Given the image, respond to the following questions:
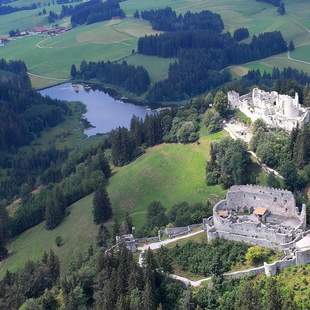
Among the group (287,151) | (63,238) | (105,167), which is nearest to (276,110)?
(287,151)

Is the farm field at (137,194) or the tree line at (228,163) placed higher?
the tree line at (228,163)

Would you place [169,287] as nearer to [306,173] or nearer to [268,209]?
[268,209]

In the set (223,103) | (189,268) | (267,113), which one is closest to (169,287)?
(189,268)

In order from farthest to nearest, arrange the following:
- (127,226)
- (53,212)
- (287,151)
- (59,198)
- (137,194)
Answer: (59,198)
(53,212)
(137,194)
(287,151)
(127,226)

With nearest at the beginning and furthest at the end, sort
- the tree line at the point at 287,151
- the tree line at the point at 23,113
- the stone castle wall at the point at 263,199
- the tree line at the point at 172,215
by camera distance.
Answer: the stone castle wall at the point at 263,199, the tree line at the point at 172,215, the tree line at the point at 287,151, the tree line at the point at 23,113

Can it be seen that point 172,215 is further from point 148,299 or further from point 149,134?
point 149,134

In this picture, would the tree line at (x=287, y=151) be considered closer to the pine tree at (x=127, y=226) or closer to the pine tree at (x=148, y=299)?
the pine tree at (x=127, y=226)

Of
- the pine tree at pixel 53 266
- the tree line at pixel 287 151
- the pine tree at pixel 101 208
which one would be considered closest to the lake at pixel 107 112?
the pine tree at pixel 101 208

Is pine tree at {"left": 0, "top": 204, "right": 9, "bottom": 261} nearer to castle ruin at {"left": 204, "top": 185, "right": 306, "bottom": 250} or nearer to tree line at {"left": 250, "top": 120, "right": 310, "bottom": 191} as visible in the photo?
tree line at {"left": 250, "top": 120, "right": 310, "bottom": 191}
